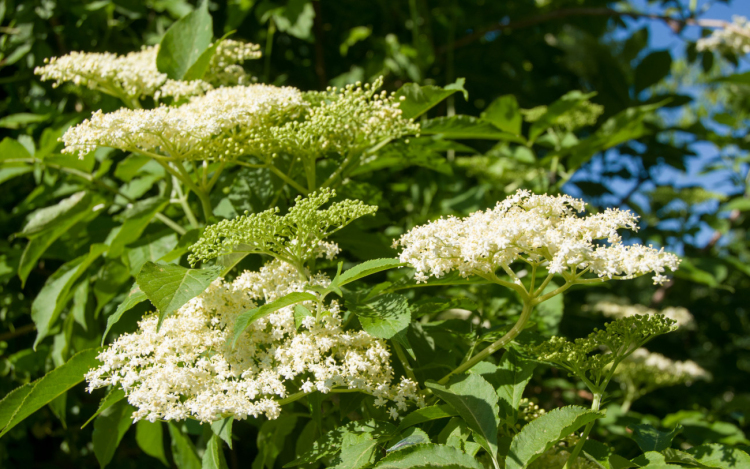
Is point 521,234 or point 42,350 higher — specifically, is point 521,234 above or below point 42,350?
above

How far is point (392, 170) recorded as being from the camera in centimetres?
260

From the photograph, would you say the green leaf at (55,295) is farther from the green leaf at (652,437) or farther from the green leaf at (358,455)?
the green leaf at (652,437)

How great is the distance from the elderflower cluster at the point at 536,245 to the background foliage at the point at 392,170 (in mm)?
290

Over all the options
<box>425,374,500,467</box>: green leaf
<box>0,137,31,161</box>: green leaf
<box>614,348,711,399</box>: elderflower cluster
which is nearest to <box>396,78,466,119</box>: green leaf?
<box>425,374,500,467</box>: green leaf

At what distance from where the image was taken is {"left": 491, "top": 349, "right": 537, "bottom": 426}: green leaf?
126cm

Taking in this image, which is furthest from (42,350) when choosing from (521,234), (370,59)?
(370,59)

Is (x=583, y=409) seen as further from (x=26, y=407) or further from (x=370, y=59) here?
(x=370, y=59)

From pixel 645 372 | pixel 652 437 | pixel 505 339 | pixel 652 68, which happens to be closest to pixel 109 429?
pixel 505 339

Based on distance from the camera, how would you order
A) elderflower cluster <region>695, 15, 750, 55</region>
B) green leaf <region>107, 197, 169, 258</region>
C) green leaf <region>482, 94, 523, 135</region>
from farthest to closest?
elderflower cluster <region>695, 15, 750, 55</region>, green leaf <region>482, 94, 523, 135</region>, green leaf <region>107, 197, 169, 258</region>

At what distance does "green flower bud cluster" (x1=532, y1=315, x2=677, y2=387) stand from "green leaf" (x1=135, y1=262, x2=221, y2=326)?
70 cm

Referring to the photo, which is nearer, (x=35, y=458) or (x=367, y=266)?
(x=367, y=266)

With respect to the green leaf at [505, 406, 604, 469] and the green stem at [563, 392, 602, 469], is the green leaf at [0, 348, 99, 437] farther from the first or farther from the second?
the green stem at [563, 392, 602, 469]

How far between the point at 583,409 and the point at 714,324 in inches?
152

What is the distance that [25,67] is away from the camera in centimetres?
279
